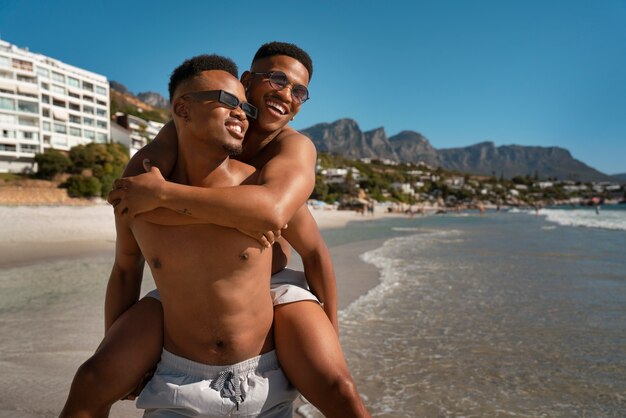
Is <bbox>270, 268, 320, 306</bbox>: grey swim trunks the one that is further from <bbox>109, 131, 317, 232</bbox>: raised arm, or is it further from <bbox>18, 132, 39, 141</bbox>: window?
<bbox>18, 132, 39, 141</bbox>: window

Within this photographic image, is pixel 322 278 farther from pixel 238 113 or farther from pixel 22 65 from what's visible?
pixel 22 65

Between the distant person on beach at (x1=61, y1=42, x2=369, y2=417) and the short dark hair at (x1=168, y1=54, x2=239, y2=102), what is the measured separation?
9.1 inches

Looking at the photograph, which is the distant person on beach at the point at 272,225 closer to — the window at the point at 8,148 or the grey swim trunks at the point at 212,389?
the grey swim trunks at the point at 212,389

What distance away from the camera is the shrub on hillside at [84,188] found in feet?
134

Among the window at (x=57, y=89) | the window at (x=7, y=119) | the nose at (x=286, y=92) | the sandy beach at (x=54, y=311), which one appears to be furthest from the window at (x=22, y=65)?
the nose at (x=286, y=92)

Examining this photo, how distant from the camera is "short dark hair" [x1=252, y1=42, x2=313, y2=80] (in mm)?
2401

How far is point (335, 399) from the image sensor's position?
2.05 metres

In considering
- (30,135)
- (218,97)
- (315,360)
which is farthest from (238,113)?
(30,135)

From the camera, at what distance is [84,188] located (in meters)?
40.9

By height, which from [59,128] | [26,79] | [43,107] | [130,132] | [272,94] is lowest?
[272,94]

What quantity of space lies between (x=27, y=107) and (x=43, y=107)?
1961 mm

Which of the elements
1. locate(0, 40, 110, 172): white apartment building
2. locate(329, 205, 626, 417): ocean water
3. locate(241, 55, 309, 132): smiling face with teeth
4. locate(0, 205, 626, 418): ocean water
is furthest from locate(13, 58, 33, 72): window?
locate(241, 55, 309, 132): smiling face with teeth

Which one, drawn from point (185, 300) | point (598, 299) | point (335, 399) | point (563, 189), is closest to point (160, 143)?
point (185, 300)

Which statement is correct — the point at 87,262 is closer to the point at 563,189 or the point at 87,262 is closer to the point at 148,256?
the point at 148,256
